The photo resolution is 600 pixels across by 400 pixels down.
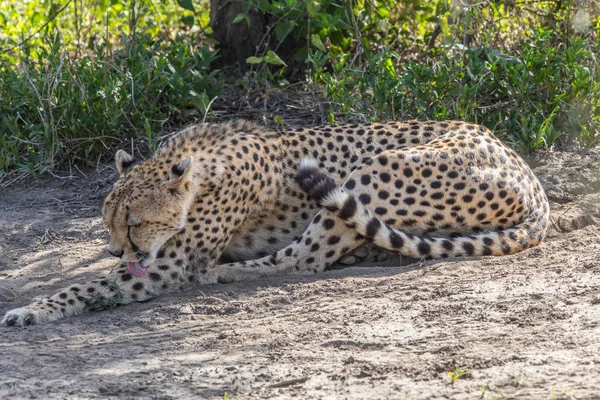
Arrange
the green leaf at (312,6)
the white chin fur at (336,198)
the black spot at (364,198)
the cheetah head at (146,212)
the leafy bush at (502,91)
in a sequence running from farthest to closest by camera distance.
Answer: the green leaf at (312,6) < the leafy bush at (502,91) < the black spot at (364,198) < the white chin fur at (336,198) < the cheetah head at (146,212)

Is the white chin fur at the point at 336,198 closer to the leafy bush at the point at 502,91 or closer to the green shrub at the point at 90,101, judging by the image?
the leafy bush at the point at 502,91

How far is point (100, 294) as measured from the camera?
4750 mm

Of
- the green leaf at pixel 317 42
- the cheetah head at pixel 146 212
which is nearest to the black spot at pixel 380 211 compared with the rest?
the cheetah head at pixel 146 212

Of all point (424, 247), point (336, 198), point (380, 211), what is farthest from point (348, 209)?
point (424, 247)

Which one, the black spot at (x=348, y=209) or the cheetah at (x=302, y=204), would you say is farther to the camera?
the black spot at (x=348, y=209)

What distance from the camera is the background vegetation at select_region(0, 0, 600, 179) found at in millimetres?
6543

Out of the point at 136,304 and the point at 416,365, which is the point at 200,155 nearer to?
the point at 136,304

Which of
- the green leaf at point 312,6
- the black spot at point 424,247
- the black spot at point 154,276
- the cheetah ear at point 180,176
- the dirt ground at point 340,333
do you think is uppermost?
the green leaf at point 312,6

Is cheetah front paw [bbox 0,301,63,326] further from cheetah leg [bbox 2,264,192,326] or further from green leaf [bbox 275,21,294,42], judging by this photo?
green leaf [bbox 275,21,294,42]

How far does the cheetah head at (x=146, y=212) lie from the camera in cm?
484

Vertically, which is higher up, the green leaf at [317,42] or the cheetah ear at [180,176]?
the green leaf at [317,42]

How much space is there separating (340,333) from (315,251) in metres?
1.21

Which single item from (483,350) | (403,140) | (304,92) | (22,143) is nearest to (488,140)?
(403,140)

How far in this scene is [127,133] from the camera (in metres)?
6.88
